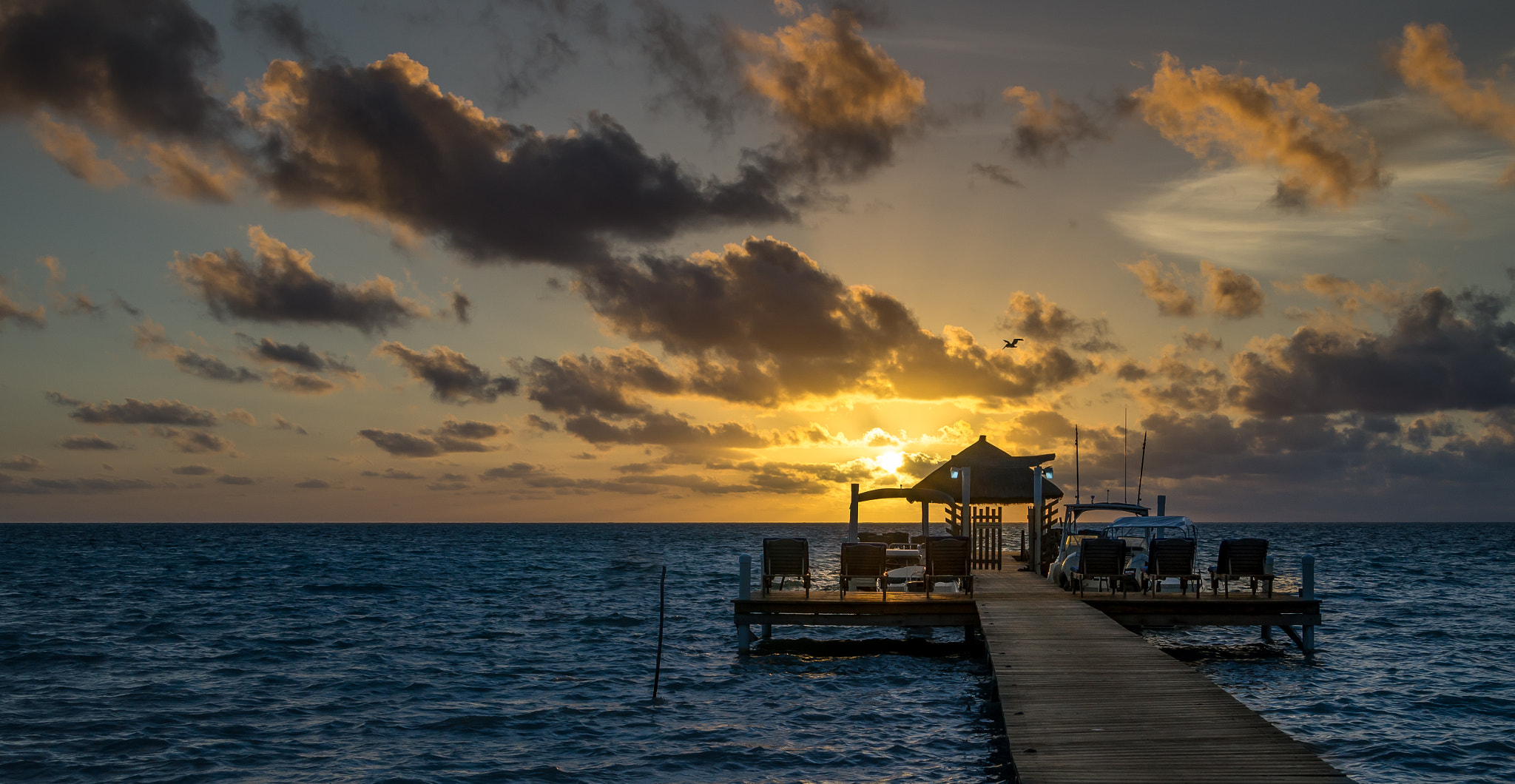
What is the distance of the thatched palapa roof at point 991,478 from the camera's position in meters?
30.1

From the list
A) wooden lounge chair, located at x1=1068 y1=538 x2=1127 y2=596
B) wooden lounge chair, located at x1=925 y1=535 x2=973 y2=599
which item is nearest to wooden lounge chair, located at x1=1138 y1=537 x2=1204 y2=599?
wooden lounge chair, located at x1=1068 y1=538 x2=1127 y2=596

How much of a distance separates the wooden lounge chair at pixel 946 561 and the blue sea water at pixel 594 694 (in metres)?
2.06

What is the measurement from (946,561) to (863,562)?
174 centimetres

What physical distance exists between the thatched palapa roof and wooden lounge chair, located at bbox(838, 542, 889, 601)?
349 inches

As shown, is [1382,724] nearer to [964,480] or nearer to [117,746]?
[964,480]

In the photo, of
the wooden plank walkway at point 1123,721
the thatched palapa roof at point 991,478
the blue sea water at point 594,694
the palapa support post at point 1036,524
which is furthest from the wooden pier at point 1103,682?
the thatched palapa roof at point 991,478

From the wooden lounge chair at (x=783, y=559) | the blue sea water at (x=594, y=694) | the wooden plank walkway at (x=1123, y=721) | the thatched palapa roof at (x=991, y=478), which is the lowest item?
the blue sea water at (x=594, y=694)

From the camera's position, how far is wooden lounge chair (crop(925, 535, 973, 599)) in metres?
21.2

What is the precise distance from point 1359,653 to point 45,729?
27498mm

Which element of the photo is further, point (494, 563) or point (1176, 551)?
point (494, 563)

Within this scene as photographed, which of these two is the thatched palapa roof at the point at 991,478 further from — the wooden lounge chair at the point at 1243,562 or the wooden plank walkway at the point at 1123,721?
the wooden plank walkway at the point at 1123,721

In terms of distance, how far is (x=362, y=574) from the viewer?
2469 inches

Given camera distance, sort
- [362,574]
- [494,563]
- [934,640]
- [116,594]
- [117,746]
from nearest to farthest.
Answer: [117,746] < [934,640] < [116,594] < [362,574] < [494,563]

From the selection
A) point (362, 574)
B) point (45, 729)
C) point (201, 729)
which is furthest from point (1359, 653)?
point (362, 574)
